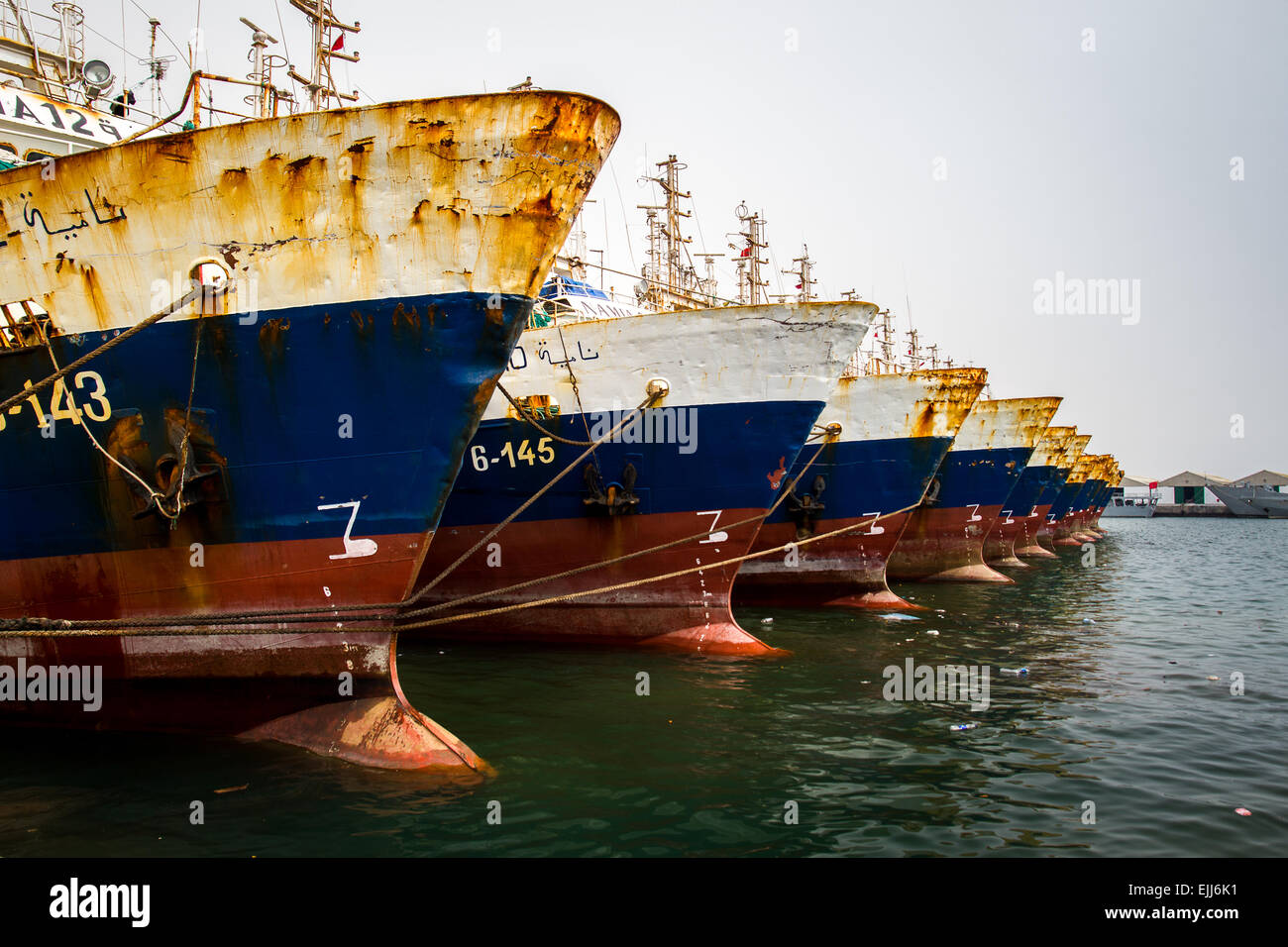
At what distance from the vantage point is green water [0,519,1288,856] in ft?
17.1

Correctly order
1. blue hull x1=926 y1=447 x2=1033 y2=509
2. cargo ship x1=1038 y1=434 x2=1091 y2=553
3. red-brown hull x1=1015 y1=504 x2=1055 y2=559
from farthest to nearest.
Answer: cargo ship x1=1038 y1=434 x2=1091 y2=553, red-brown hull x1=1015 y1=504 x2=1055 y2=559, blue hull x1=926 y1=447 x2=1033 y2=509

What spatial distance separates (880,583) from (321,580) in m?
12.5

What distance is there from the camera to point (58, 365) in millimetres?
6398

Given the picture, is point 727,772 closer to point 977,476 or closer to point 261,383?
point 261,383

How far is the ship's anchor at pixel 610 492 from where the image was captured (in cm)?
1112

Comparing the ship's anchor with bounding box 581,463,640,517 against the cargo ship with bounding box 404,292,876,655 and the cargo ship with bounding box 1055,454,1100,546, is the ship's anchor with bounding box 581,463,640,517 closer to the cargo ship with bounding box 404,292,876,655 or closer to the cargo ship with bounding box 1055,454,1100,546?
the cargo ship with bounding box 404,292,876,655

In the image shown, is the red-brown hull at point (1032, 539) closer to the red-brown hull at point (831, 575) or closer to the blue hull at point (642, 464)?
the red-brown hull at point (831, 575)

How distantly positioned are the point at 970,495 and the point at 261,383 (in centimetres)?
1935

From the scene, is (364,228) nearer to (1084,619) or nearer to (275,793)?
(275,793)

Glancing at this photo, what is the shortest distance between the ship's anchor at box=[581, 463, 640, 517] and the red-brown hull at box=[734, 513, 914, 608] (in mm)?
5782

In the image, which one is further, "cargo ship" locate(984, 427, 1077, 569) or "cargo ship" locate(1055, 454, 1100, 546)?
"cargo ship" locate(1055, 454, 1100, 546)

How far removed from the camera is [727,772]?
6.46 meters

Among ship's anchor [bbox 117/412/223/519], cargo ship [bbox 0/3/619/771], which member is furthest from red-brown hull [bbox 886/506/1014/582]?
ship's anchor [bbox 117/412/223/519]
